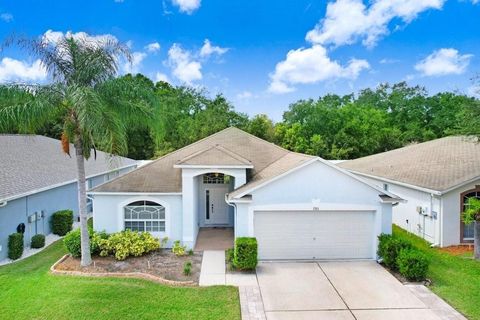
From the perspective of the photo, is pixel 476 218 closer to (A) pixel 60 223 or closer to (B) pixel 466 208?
(B) pixel 466 208

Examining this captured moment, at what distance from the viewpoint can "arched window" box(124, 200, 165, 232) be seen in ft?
45.6

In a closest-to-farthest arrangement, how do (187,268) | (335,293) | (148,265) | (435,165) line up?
(335,293) < (187,268) < (148,265) < (435,165)

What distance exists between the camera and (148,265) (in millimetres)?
11883

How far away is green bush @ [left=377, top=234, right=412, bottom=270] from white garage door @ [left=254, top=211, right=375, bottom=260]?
0.86 m

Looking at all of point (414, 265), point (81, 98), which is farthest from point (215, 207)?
point (414, 265)

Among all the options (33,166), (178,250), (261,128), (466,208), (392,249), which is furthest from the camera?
(261,128)

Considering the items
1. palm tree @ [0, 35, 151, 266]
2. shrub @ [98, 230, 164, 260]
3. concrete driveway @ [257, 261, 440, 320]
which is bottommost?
concrete driveway @ [257, 261, 440, 320]

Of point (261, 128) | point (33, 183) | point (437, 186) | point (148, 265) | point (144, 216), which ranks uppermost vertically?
point (261, 128)

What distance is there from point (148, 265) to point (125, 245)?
1.31m

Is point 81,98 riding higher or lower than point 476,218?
higher

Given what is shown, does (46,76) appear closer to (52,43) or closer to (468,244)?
(52,43)

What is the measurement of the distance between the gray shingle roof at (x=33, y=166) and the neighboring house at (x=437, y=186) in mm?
13348

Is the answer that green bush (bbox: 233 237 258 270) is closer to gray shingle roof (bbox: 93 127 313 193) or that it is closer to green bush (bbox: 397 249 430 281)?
gray shingle roof (bbox: 93 127 313 193)

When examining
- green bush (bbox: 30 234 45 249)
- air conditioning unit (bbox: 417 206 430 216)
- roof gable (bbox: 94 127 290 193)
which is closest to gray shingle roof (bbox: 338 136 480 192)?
air conditioning unit (bbox: 417 206 430 216)
